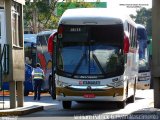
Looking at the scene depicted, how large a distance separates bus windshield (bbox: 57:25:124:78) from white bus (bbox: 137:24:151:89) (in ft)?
45.9

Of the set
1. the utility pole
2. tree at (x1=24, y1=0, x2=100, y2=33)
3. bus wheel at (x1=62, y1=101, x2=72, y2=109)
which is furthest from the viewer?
tree at (x1=24, y1=0, x2=100, y2=33)

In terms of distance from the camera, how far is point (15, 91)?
2320 centimetres

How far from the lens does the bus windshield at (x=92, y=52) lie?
2312cm

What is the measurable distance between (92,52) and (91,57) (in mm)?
197

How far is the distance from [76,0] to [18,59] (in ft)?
94.2

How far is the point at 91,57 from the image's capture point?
2317cm

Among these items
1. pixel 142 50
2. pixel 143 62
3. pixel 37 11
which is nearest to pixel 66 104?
pixel 142 50

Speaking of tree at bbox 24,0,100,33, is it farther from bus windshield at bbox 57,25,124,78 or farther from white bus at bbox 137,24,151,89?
bus windshield at bbox 57,25,124,78

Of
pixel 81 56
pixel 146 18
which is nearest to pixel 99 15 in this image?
pixel 81 56

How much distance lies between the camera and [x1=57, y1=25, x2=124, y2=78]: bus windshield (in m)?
23.1

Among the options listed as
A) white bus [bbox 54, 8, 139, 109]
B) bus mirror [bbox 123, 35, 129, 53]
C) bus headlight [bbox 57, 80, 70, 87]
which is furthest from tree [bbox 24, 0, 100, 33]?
bus mirror [bbox 123, 35, 129, 53]

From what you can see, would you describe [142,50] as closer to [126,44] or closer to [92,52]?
[126,44]

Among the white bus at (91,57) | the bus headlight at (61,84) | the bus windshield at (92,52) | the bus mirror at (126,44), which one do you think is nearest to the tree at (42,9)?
the white bus at (91,57)

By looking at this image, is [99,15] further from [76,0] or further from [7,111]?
[76,0]
